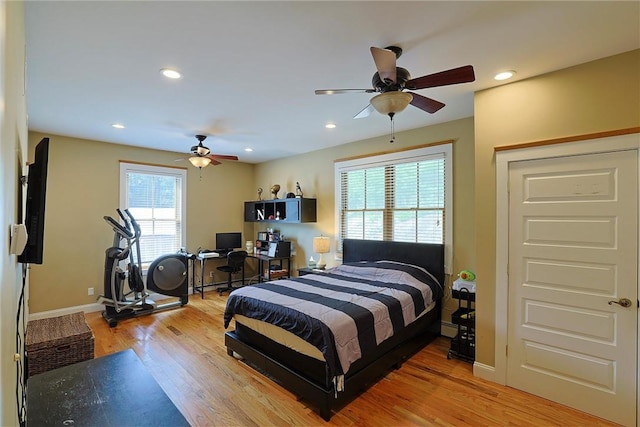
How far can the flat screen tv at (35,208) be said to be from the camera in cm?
138

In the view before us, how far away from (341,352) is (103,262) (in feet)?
14.7

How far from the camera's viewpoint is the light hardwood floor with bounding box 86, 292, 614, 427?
232 cm

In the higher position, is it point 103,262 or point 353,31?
point 353,31

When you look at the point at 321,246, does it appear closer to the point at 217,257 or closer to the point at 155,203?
the point at 217,257

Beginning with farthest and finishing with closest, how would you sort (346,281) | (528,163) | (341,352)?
1. (346,281)
2. (528,163)
3. (341,352)

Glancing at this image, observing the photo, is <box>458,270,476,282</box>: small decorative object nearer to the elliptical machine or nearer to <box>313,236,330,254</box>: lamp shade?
<box>313,236,330,254</box>: lamp shade

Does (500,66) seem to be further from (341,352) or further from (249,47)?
(341,352)

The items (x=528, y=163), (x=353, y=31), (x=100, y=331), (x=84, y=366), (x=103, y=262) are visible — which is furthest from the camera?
(x=103, y=262)

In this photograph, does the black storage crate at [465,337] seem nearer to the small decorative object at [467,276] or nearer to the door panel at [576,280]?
the small decorative object at [467,276]

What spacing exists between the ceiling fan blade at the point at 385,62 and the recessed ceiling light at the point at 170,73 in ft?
5.49

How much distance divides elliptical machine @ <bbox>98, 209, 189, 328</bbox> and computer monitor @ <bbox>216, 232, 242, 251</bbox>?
115cm

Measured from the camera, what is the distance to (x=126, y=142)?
495cm

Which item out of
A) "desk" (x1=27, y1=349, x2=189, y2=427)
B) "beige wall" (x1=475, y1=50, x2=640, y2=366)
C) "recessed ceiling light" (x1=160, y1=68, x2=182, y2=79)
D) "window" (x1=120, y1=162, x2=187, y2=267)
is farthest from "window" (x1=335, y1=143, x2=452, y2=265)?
"desk" (x1=27, y1=349, x2=189, y2=427)

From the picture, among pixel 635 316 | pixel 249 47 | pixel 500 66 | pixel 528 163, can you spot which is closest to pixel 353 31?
pixel 249 47
